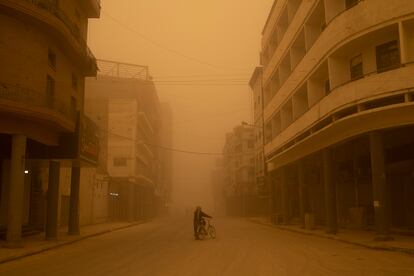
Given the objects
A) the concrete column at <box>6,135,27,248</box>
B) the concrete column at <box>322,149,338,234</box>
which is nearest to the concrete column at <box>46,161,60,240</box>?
the concrete column at <box>6,135,27,248</box>

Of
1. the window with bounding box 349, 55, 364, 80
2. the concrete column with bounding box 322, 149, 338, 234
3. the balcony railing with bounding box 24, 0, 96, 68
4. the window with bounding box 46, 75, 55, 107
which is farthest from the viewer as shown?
the concrete column with bounding box 322, 149, 338, 234

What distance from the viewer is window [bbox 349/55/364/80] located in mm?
26383

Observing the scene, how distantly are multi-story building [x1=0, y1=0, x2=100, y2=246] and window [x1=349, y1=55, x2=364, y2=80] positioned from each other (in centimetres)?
1513

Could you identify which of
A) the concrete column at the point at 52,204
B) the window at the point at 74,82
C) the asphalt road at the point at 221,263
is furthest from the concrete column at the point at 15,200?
the window at the point at 74,82

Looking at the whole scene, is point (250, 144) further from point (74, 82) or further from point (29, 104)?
point (29, 104)

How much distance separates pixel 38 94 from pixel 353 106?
15.1m

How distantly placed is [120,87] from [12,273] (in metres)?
65.6

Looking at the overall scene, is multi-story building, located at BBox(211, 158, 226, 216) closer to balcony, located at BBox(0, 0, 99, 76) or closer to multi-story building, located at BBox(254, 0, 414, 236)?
multi-story building, located at BBox(254, 0, 414, 236)

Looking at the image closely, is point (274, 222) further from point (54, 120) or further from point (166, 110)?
point (166, 110)

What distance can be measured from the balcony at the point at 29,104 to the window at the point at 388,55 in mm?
15709

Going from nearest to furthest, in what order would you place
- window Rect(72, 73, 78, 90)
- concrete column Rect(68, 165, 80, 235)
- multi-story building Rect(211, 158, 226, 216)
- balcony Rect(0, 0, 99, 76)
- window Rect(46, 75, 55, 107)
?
balcony Rect(0, 0, 99, 76) → window Rect(46, 75, 55, 107) → concrete column Rect(68, 165, 80, 235) → window Rect(72, 73, 78, 90) → multi-story building Rect(211, 158, 226, 216)

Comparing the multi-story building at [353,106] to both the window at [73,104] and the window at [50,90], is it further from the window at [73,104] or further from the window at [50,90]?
the window at [50,90]

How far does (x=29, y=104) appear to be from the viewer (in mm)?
20656

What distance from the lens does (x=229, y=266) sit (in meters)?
13.1
